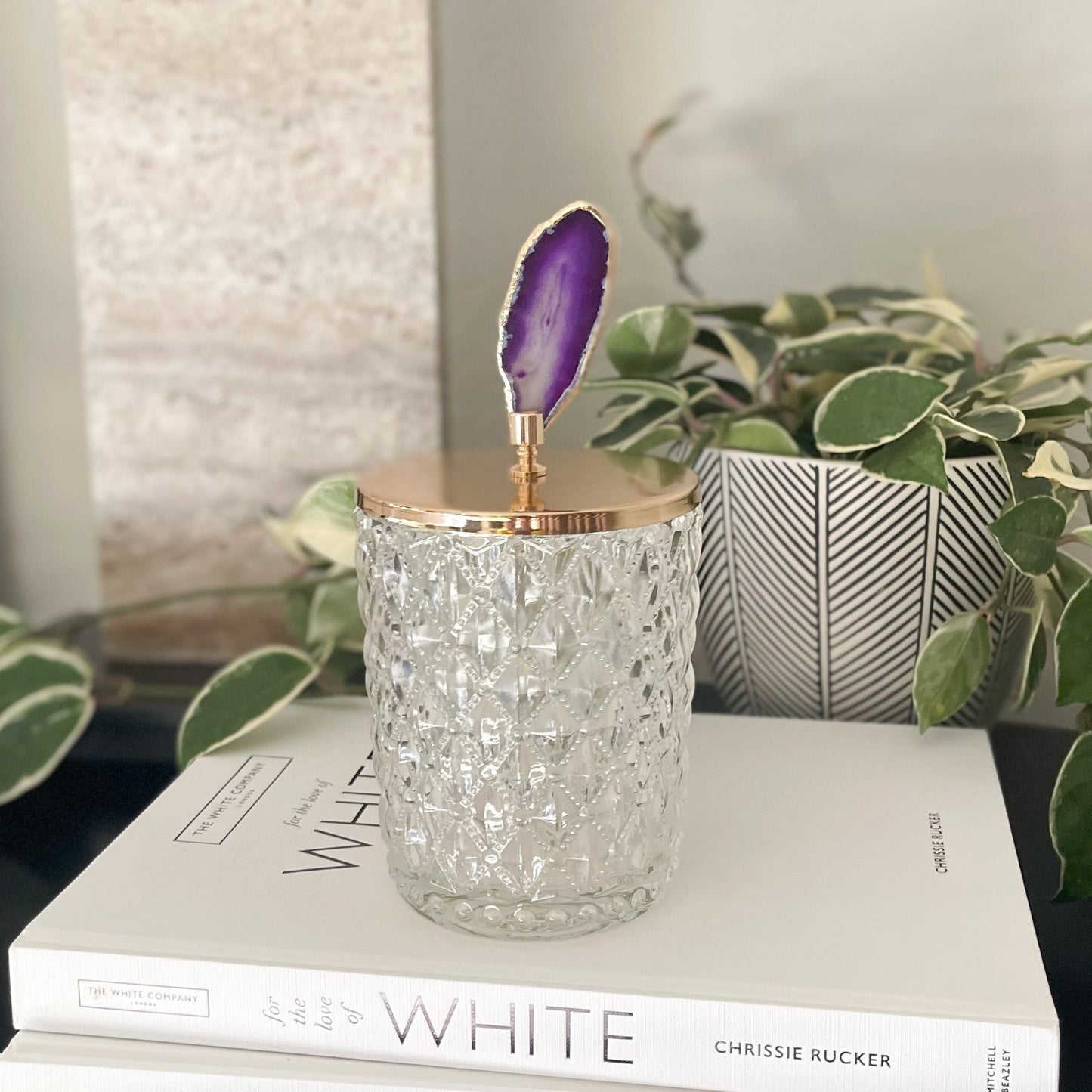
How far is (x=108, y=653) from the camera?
87cm

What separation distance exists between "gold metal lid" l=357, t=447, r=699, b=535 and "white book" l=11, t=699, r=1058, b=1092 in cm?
16

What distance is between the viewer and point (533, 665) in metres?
0.42

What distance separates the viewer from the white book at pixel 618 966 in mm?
398

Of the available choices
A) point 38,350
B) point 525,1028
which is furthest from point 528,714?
point 38,350

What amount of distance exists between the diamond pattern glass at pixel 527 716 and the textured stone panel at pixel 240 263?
1.23 ft

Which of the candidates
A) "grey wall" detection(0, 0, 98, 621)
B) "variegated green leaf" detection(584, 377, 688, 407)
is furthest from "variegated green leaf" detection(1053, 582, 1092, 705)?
"grey wall" detection(0, 0, 98, 621)

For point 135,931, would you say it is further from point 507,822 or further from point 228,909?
point 507,822

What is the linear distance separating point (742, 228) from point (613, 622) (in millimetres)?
505

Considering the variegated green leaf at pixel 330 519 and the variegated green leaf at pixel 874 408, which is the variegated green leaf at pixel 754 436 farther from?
the variegated green leaf at pixel 330 519

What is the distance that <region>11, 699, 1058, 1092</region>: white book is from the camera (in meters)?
0.40

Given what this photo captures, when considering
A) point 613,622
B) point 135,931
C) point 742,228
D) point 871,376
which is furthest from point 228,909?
point 742,228

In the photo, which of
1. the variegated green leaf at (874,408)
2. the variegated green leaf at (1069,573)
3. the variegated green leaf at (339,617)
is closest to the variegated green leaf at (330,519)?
the variegated green leaf at (339,617)

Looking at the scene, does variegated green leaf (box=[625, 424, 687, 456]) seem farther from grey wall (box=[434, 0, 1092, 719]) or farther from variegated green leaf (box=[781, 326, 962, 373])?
grey wall (box=[434, 0, 1092, 719])

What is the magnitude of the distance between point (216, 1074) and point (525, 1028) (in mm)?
109
